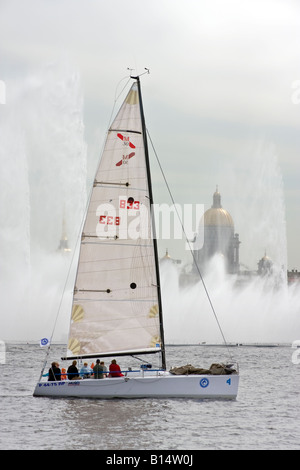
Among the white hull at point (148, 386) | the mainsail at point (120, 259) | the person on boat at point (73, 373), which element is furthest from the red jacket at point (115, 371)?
the person on boat at point (73, 373)

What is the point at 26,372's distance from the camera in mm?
53625

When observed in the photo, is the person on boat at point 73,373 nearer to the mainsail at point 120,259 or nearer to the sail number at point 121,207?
the mainsail at point 120,259

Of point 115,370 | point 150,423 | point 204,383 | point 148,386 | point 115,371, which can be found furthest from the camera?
point 115,370

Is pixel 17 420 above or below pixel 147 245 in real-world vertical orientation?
below

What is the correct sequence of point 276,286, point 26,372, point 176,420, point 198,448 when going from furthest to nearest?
point 276,286, point 26,372, point 176,420, point 198,448

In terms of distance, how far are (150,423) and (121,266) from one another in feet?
23.4

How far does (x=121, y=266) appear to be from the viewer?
35.6 metres

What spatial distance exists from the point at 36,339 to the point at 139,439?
71366 mm

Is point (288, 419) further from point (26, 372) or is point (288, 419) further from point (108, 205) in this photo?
point (26, 372)

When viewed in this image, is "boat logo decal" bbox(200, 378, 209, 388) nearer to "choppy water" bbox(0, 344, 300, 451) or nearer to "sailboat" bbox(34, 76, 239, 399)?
"sailboat" bbox(34, 76, 239, 399)

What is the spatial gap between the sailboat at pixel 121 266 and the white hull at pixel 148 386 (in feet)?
0.44

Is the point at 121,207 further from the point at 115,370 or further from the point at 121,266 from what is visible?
the point at 115,370

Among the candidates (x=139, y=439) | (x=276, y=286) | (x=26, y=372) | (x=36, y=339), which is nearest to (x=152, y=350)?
(x=139, y=439)

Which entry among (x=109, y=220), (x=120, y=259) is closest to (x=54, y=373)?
(x=120, y=259)
